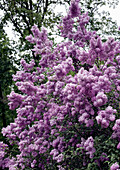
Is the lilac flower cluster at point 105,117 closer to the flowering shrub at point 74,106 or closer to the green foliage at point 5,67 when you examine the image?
the flowering shrub at point 74,106

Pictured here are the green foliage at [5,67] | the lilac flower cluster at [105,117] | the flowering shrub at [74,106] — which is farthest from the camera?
the green foliage at [5,67]

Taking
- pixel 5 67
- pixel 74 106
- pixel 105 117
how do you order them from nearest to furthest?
pixel 105 117
pixel 74 106
pixel 5 67

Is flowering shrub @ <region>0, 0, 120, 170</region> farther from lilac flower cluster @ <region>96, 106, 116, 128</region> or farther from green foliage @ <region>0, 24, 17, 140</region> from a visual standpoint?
green foliage @ <region>0, 24, 17, 140</region>

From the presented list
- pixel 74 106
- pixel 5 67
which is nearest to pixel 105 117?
pixel 74 106

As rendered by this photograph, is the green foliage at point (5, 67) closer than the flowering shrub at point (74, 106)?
No

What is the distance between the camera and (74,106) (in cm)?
246

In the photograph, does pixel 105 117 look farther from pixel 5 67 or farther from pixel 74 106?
pixel 5 67

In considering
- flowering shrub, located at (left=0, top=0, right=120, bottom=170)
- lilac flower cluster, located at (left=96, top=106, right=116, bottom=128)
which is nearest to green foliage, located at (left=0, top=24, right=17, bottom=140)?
flowering shrub, located at (left=0, top=0, right=120, bottom=170)

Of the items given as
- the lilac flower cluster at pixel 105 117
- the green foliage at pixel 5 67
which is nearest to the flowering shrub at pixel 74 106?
the lilac flower cluster at pixel 105 117

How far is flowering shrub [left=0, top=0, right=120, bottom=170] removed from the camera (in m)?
2.17

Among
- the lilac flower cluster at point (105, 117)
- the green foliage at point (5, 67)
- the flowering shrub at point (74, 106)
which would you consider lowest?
the lilac flower cluster at point (105, 117)

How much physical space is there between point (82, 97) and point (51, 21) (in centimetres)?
767

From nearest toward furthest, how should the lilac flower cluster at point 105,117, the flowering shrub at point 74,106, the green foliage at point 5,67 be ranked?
the lilac flower cluster at point 105,117 < the flowering shrub at point 74,106 < the green foliage at point 5,67

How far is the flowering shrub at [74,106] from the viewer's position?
217cm
